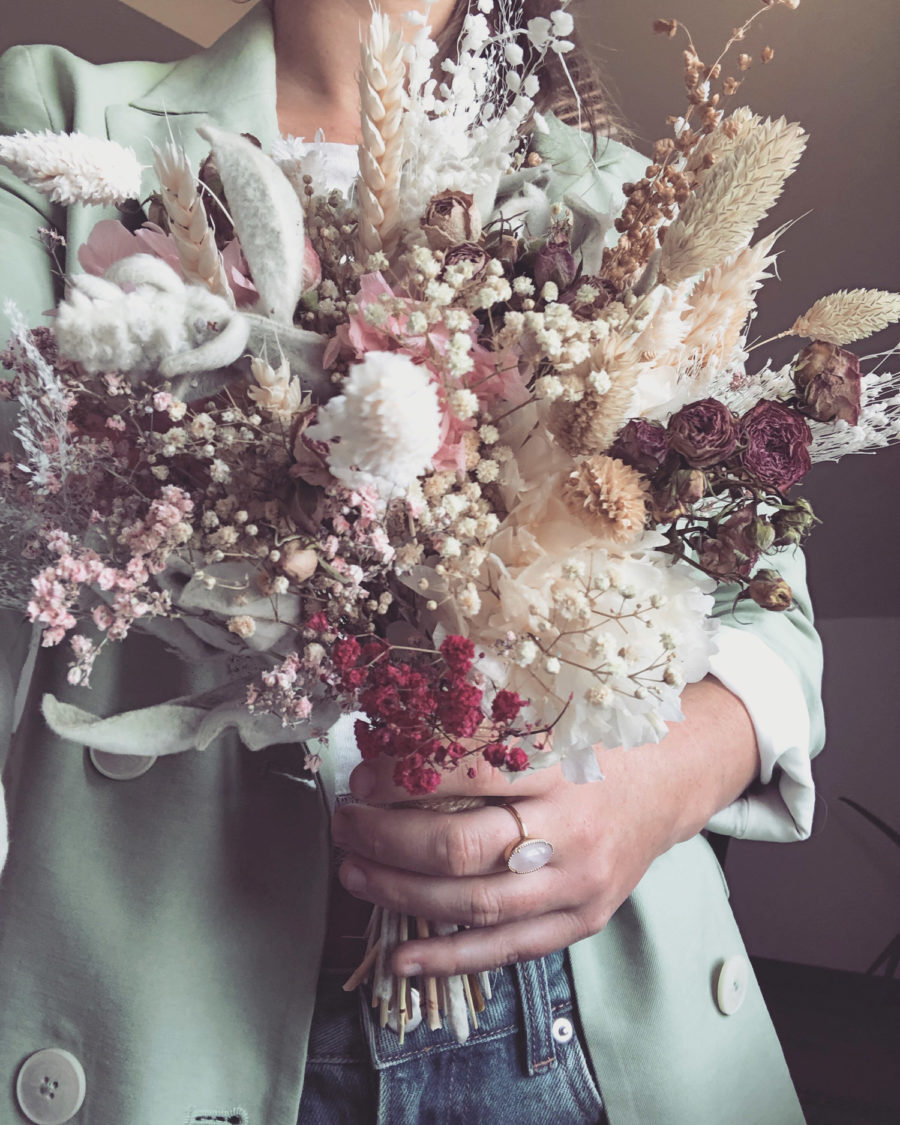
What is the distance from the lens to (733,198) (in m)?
0.43

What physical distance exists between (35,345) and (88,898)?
0.44 m

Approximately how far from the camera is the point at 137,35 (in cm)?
158

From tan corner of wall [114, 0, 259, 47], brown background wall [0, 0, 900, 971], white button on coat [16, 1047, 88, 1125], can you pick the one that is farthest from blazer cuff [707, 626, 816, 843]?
tan corner of wall [114, 0, 259, 47]

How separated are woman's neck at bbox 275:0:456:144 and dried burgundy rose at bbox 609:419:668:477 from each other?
2.04 feet

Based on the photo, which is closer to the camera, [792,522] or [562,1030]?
[792,522]

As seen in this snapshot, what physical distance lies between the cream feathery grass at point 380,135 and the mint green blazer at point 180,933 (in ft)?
0.81

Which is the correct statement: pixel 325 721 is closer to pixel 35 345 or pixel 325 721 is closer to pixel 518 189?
pixel 35 345

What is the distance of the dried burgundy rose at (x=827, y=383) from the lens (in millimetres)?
475

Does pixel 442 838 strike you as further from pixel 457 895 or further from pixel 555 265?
pixel 555 265

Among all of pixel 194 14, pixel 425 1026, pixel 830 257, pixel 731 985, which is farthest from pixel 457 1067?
pixel 194 14

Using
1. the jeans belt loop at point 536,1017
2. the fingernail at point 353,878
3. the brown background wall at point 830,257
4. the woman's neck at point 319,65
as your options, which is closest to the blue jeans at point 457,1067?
A: the jeans belt loop at point 536,1017

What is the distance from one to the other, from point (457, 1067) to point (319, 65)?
102 centimetres

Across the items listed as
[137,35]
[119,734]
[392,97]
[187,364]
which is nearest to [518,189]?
[392,97]

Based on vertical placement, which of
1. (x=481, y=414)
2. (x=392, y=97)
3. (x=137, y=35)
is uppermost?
(x=137, y=35)
